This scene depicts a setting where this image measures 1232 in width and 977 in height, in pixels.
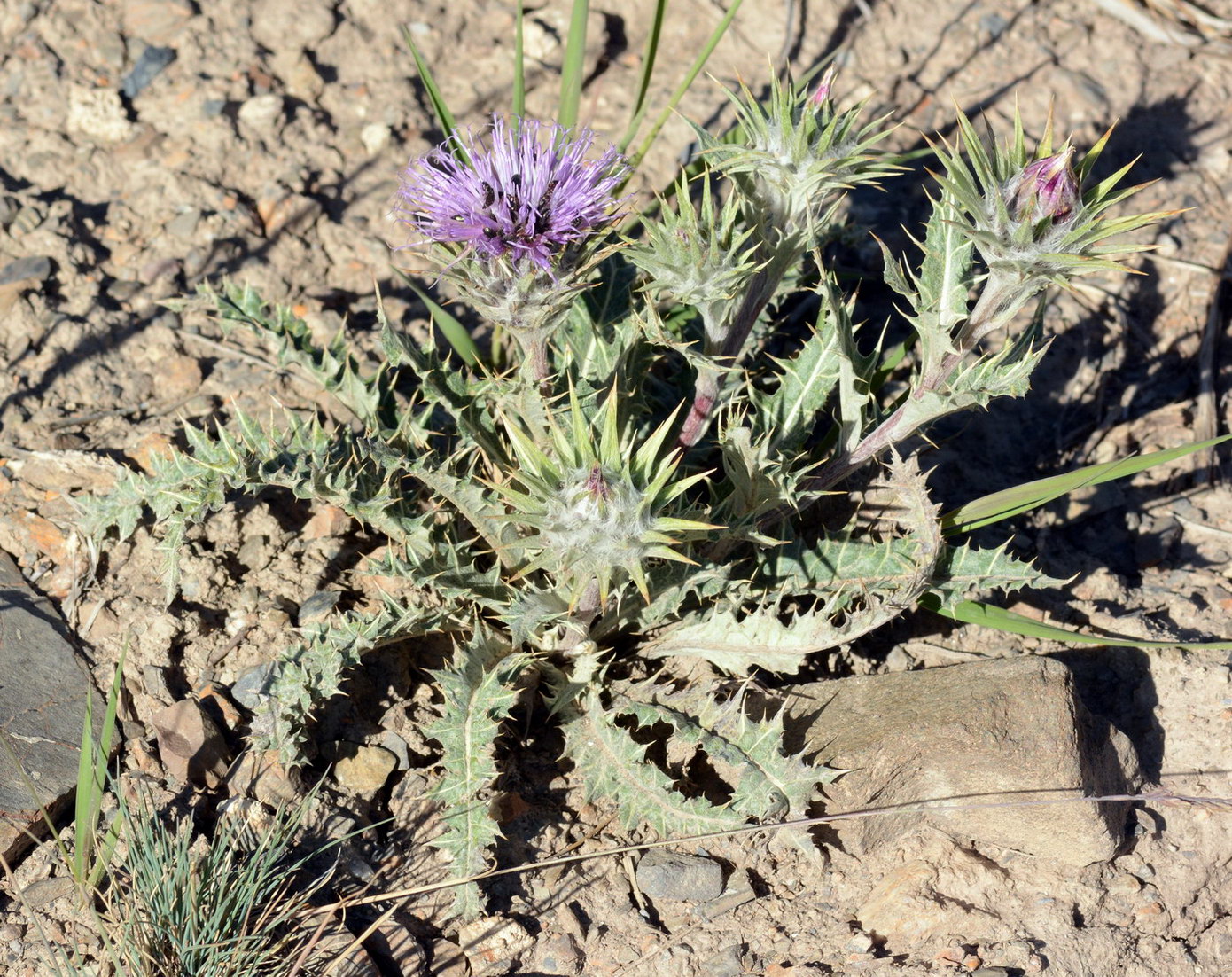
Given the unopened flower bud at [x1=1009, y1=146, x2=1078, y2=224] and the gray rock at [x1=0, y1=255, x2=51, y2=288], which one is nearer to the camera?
the unopened flower bud at [x1=1009, y1=146, x2=1078, y2=224]

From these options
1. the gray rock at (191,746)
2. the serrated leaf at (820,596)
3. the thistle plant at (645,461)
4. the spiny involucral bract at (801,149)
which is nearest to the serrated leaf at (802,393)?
the thistle plant at (645,461)

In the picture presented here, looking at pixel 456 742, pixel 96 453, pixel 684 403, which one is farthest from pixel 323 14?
pixel 456 742

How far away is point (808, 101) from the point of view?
2.88 m

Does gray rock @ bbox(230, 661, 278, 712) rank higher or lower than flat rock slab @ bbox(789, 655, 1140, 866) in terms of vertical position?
lower

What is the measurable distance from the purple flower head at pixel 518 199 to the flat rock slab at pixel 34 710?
74.0 inches

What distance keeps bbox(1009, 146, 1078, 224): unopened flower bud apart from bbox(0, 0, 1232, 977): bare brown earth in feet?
3.95

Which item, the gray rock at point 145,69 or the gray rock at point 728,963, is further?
the gray rock at point 145,69

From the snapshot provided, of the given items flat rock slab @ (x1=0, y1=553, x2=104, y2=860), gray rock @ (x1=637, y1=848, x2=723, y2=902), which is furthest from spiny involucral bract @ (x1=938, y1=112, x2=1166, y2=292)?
flat rock slab @ (x1=0, y1=553, x2=104, y2=860)

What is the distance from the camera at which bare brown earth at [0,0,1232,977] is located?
3139 millimetres

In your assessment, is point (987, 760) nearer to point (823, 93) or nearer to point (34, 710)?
point (823, 93)

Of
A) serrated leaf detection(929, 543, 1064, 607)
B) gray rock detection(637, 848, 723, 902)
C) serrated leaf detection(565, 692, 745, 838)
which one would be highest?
serrated leaf detection(929, 543, 1064, 607)

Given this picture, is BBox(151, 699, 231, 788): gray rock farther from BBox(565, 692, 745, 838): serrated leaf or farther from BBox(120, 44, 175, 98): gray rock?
BBox(120, 44, 175, 98): gray rock

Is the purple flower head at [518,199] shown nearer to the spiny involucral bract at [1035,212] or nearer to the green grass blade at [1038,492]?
the spiny involucral bract at [1035,212]

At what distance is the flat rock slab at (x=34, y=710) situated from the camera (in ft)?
9.87
